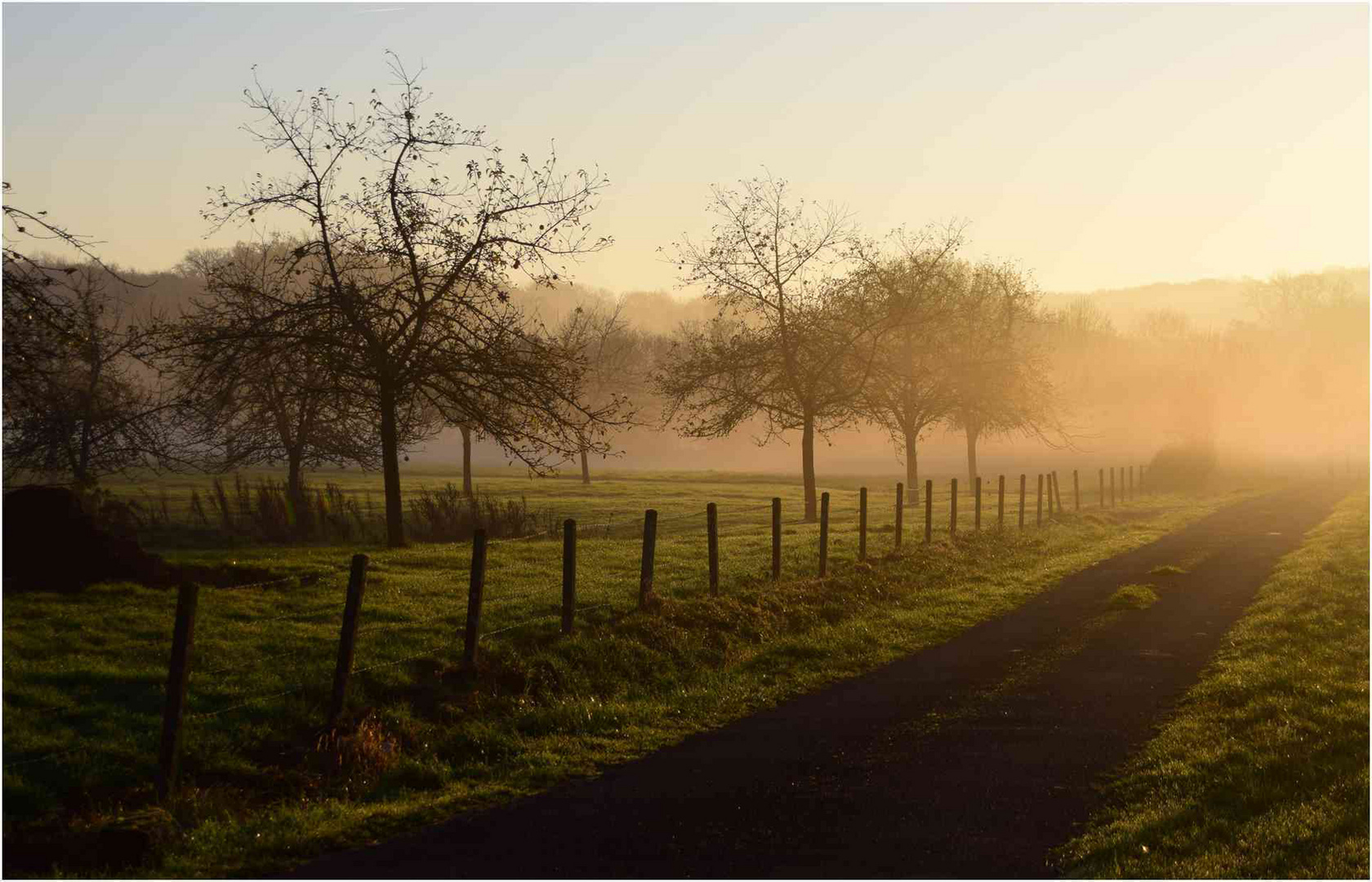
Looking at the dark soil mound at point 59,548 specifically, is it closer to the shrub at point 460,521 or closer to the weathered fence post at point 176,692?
the weathered fence post at point 176,692

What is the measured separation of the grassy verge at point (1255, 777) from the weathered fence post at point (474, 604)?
6462mm

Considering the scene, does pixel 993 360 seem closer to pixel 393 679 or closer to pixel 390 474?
pixel 390 474

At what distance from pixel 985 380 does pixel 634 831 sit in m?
45.0

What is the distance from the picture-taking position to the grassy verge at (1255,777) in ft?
25.3

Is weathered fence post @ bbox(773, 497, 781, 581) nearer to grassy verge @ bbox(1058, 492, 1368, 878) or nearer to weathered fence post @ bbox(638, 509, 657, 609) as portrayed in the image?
weathered fence post @ bbox(638, 509, 657, 609)

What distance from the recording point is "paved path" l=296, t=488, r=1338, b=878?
7.61 metres

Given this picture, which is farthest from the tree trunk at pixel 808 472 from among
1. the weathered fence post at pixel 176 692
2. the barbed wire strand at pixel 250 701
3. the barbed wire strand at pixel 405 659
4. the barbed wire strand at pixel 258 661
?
the weathered fence post at pixel 176 692

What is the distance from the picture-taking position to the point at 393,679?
1178cm

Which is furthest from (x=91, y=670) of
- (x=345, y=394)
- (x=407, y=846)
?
(x=345, y=394)

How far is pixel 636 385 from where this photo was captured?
81750mm

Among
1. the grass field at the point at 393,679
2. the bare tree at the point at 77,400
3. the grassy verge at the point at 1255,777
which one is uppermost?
the bare tree at the point at 77,400

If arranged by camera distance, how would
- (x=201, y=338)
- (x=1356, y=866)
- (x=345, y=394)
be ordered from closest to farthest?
(x=1356, y=866), (x=201, y=338), (x=345, y=394)

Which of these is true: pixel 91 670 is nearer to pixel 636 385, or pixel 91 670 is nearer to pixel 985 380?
pixel 985 380

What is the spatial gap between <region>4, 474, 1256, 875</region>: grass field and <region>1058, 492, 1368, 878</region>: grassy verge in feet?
13.3
